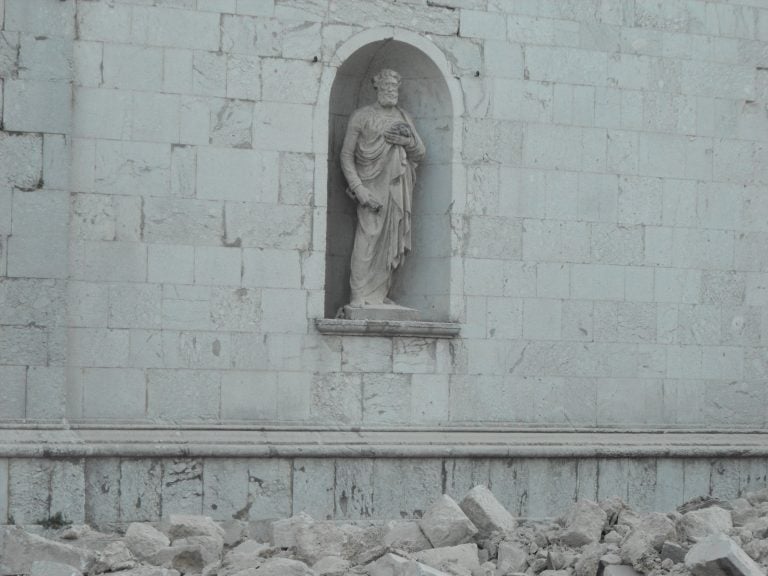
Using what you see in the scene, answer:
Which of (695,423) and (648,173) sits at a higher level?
(648,173)

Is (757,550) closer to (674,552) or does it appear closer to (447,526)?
(674,552)

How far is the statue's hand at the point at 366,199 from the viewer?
14828 mm

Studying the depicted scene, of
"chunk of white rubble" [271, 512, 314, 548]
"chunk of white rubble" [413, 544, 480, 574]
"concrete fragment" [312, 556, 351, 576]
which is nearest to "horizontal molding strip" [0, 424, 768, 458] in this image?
"chunk of white rubble" [271, 512, 314, 548]

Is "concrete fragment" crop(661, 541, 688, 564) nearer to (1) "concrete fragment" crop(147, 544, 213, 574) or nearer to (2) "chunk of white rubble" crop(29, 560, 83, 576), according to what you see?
(1) "concrete fragment" crop(147, 544, 213, 574)

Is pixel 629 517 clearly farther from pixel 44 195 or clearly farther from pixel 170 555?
pixel 44 195

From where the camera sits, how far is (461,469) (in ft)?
46.7

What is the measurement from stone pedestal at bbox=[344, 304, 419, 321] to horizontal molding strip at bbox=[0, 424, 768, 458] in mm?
1027

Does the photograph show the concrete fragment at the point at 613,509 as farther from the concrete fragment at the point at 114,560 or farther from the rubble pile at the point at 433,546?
the concrete fragment at the point at 114,560

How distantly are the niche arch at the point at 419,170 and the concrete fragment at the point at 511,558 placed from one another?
390 cm

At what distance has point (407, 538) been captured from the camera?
1144cm

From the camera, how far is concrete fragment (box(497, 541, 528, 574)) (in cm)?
1105

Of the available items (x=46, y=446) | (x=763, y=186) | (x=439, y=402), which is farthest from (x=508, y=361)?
(x=46, y=446)

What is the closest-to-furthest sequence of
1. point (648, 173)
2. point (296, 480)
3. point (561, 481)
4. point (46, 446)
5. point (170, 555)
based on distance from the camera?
point (170, 555) < point (46, 446) < point (296, 480) < point (561, 481) < point (648, 173)

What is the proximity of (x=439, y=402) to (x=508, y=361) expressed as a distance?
79 cm
